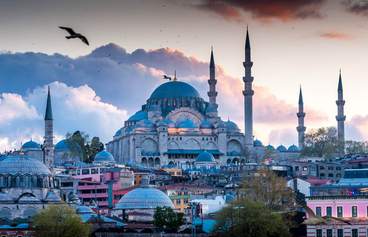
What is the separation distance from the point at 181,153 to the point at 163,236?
54.8 metres

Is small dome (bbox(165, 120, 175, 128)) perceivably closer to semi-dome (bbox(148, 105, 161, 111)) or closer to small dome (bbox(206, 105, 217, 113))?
semi-dome (bbox(148, 105, 161, 111))

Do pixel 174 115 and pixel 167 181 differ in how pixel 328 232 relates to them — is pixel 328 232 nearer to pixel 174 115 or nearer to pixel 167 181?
pixel 167 181

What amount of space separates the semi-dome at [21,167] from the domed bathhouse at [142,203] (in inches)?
257

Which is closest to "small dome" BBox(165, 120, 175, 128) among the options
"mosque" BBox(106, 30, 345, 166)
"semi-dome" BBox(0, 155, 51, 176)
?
"mosque" BBox(106, 30, 345, 166)

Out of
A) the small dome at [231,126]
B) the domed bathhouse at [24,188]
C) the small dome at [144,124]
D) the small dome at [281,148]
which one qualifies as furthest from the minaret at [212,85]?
the domed bathhouse at [24,188]

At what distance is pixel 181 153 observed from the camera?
9462 cm

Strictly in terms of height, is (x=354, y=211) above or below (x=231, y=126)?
below

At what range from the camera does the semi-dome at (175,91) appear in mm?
105250

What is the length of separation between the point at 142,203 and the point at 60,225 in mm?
10598

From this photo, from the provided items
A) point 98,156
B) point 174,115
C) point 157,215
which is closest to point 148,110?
point 174,115

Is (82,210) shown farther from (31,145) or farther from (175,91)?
(175,91)

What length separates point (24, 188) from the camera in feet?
171

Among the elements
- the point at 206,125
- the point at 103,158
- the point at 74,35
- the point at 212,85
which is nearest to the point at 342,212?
the point at 74,35

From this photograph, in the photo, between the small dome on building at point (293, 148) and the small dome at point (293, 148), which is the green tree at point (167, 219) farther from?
the small dome at point (293, 148)
